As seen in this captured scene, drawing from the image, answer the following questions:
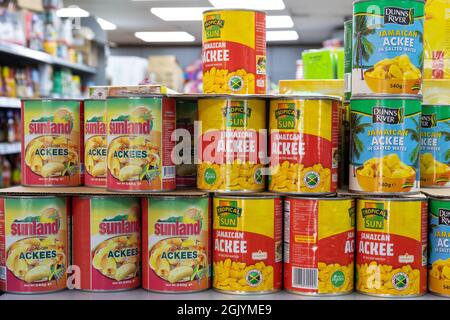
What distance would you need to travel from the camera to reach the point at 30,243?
181cm

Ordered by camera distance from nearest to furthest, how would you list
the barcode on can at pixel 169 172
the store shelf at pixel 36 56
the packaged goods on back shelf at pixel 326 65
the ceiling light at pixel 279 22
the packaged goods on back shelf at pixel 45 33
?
the barcode on can at pixel 169 172 < the packaged goods on back shelf at pixel 326 65 < the store shelf at pixel 36 56 < the packaged goods on back shelf at pixel 45 33 < the ceiling light at pixel 279 22

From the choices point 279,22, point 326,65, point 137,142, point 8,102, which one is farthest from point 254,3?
point 137,142

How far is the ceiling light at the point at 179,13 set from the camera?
7070mm

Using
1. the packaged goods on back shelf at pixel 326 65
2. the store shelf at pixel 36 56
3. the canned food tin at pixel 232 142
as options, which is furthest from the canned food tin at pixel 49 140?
the store shelf at pixel 36 56

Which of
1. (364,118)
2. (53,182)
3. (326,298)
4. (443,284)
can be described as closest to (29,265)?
(53,182)

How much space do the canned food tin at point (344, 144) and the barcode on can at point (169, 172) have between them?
1.92 ft

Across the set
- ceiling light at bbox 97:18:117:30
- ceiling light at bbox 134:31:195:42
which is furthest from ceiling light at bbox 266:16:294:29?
ceiling light at bbox 97:18:117:30

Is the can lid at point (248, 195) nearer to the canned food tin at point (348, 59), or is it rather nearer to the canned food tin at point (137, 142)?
the canned food tin at point (137, 142)

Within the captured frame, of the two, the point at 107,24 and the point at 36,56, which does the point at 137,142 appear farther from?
the point at 107,24

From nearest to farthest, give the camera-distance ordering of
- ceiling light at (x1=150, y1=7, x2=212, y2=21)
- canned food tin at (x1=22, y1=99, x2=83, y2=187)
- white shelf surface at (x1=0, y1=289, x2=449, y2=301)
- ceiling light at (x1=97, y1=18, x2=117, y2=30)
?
white shelf surface at (x1=0, y1=289, x2=449, y2=301)
canned food tin at (x1=22, y1=99, x2=83, y2=187)
ceiling light at (x1=150, y1=7, x2=212, y2=21)
ceiling light at (x1=97, y1=18, x2=117, y2=30)

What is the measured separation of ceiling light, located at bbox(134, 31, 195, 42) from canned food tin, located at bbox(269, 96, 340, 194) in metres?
7.31

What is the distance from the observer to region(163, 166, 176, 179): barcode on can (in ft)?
6.08

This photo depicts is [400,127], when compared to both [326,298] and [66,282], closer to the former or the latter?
[326,298]

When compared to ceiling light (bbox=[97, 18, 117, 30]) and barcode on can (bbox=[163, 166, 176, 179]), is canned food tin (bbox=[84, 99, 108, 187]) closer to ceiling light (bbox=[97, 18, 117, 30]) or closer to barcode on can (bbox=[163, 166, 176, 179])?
barcode on can (bbox=[163, 166, 176, 179])
